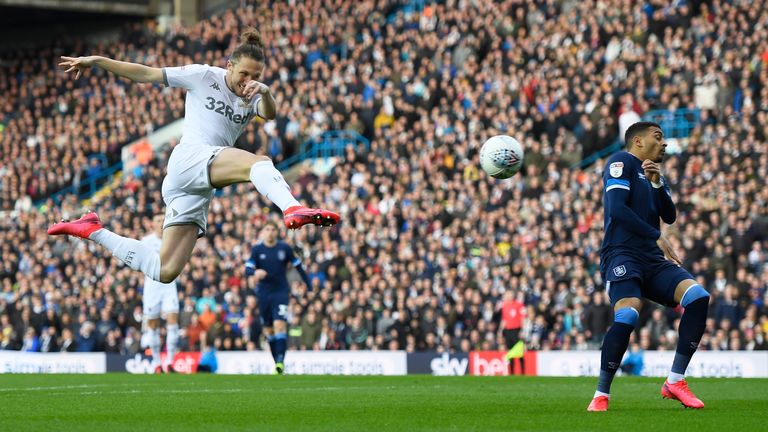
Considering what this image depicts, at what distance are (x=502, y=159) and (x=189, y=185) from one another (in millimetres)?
2961

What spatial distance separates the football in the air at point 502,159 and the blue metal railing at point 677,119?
43.7 feet

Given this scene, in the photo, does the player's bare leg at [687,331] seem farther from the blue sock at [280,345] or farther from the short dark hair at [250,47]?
the blue sock at [280,345]

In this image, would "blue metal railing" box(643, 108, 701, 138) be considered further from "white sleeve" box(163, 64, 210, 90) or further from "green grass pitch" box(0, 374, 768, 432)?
"white sleeve" box(163, 64, 210, 90)

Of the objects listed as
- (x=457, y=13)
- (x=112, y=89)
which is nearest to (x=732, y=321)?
(x=457, y=13)

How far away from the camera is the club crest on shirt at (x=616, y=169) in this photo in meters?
9.05

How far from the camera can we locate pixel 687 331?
9281mm

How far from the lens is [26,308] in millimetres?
26672

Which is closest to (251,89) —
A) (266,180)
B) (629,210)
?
(266,180)

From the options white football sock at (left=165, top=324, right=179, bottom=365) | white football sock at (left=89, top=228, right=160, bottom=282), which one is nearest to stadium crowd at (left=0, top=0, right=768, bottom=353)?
white football sock at (left=165, top=324, right=179, bottom=365)

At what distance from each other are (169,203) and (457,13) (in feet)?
66.8

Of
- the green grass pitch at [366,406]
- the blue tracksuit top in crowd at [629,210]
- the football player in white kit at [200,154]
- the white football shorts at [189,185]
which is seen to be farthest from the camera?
the white football shorts at [189,185]

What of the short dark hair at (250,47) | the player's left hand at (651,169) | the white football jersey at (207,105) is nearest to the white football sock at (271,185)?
the white football jersey at (207,105)

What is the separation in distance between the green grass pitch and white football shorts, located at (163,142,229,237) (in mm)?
1574

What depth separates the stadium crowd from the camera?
69.3ft
